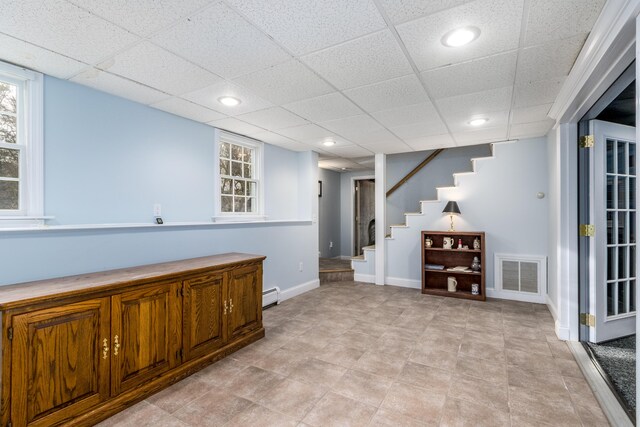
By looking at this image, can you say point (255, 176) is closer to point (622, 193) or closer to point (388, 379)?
point (388, 379)

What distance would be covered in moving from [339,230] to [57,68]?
634 cm

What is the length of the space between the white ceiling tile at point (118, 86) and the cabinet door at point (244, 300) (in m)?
1.80

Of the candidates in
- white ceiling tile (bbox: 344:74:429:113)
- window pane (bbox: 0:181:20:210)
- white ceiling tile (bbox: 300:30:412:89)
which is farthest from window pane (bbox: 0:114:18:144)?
white ceiling tile (bbox: 344:74:429:113)

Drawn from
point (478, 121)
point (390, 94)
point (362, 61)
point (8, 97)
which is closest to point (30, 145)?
point (8, 97)

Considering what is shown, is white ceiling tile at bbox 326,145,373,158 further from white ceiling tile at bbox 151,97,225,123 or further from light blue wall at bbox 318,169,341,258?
white ceiling tile at bbox 151,97,225,123

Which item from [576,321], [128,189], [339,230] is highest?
[128,189]

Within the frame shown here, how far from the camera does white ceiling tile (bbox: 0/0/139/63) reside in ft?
5.06

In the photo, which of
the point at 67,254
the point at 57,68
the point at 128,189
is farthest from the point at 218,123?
the point at 67,254

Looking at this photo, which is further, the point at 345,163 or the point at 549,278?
the point at 345,163

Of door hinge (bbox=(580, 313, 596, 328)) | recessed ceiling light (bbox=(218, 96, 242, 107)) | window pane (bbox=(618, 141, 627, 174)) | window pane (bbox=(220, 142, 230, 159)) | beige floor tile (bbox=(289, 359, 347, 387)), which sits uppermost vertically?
recessed ceiling light (bbox=(218, 96, 242, 107))

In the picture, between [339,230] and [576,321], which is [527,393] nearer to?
[576,321]

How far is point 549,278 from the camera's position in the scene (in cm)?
413

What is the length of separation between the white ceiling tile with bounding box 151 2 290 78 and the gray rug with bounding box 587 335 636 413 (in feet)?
11.0

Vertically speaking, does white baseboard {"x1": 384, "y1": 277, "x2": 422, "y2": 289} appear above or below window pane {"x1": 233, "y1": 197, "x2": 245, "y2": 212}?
below
